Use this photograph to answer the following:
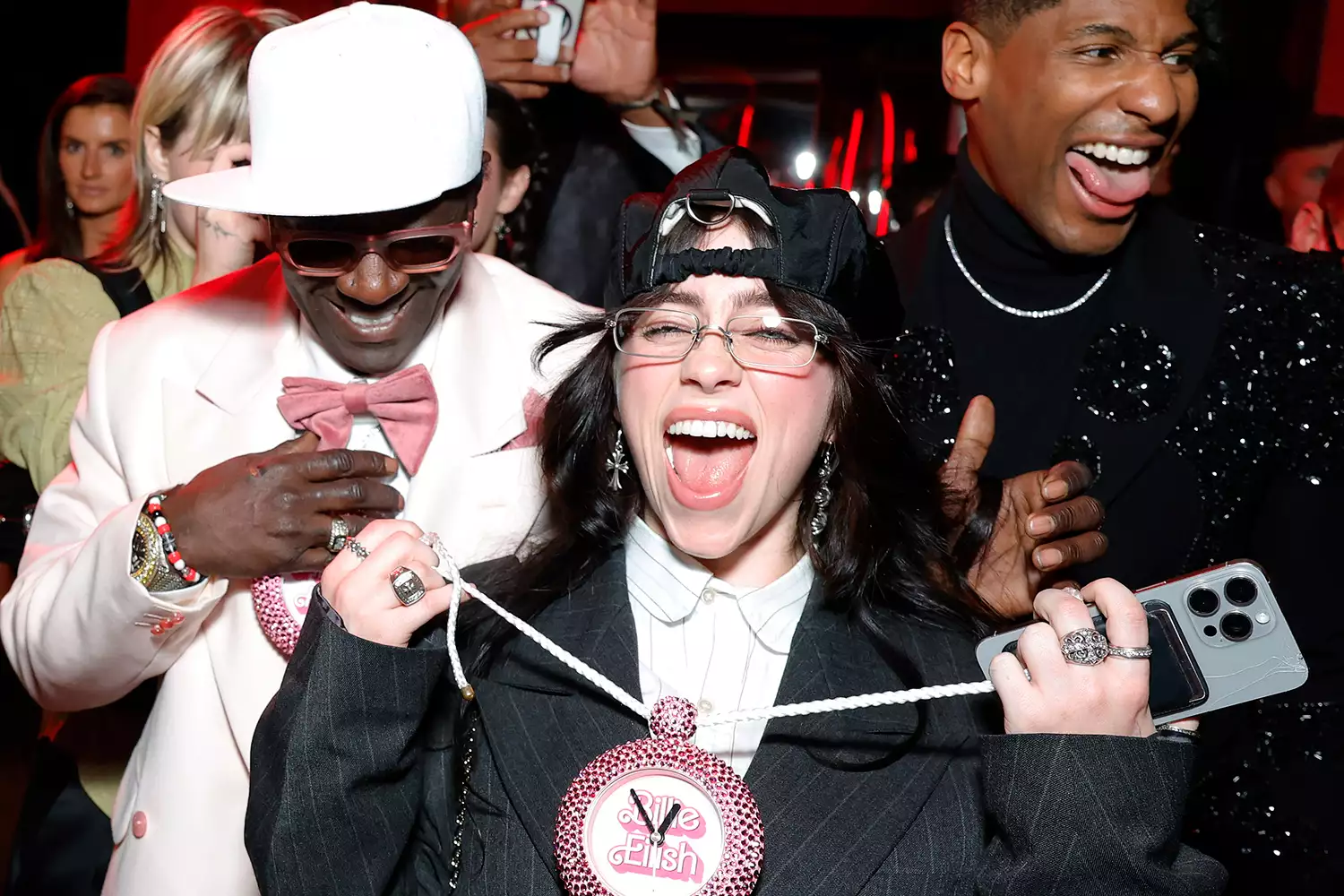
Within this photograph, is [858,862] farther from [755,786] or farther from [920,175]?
[920,175]

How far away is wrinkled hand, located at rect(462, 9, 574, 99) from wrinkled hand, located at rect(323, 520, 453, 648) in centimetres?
187

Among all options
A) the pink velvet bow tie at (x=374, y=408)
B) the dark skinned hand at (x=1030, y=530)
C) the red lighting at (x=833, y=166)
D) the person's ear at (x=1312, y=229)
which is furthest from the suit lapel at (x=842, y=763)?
the red lighting at (x=833, y=166)

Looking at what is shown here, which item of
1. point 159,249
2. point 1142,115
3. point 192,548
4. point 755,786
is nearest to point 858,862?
point 755,786

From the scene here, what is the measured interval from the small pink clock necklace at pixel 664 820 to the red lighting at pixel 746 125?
517 centimetres

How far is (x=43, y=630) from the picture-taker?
102 inches

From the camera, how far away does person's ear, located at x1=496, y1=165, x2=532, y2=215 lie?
142 inches

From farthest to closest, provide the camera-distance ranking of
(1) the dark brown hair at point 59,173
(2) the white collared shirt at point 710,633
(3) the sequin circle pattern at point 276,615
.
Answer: (1) the dark brown hair at point 59,173 → (3) the sequin circle pattern at point 276,615 → (2) the white collared shirt at point 710,633

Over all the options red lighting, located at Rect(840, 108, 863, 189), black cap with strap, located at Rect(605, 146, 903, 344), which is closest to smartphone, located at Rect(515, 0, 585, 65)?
black cap with strap, located at Rect(605, 146, 903, 344)

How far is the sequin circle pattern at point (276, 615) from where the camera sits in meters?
2.55

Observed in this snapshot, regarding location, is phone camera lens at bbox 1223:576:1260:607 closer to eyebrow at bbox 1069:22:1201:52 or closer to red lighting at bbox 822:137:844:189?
eyebrow at bbox 1069:22:1201:52

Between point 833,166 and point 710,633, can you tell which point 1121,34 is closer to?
point 710,633

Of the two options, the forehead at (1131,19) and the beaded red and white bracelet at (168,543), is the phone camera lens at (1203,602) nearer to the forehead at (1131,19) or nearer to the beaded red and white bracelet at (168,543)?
the forehead at (1131,19)

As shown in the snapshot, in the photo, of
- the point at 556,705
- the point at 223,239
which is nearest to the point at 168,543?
the point at 556,705

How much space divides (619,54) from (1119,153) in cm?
150
